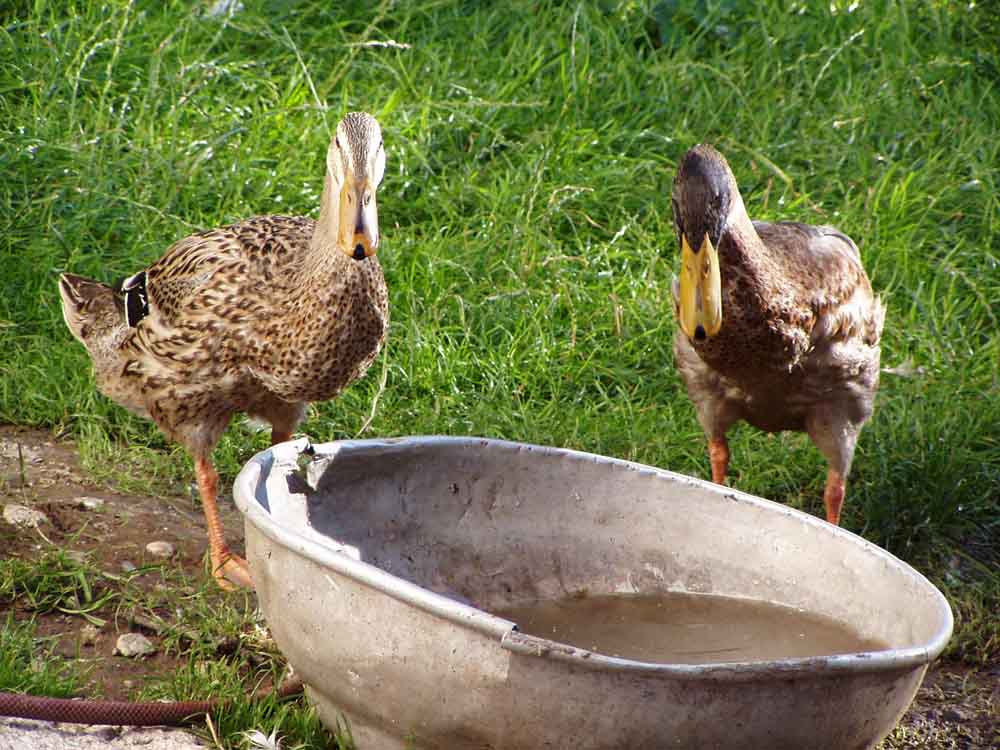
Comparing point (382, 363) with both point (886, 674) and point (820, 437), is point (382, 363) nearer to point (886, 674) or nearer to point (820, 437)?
point (820, 437)

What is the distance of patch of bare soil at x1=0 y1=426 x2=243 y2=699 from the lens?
3617 mm

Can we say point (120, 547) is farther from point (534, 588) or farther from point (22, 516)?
point (534, 588)

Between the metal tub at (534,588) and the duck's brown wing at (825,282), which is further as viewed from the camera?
the duck's brown wing at (825,282)

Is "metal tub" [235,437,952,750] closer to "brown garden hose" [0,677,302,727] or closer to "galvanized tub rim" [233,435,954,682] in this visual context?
"galvanized tub rim" [233,435,954,682]

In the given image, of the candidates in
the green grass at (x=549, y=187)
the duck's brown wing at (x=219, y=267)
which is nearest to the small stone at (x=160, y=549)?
the green grass at (x=549, y=187)

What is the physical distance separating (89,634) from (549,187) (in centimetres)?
287

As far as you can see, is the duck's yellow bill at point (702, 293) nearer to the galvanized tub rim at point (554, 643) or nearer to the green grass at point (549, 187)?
the galvanized tub rim at point (554, 643)

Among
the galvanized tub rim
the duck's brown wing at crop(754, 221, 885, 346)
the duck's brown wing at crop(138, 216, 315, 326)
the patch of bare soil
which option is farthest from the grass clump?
the duck's brown wing at crop(754, 221, 885, 346)

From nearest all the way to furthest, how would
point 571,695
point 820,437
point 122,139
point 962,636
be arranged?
point 571,695 → point 962,636 → point 820,437 → point 122,139

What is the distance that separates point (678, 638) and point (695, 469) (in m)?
1.66

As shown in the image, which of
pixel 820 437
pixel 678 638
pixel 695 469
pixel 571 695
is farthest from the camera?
pixel 695 469

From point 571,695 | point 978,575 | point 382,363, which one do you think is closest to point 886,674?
point 571,695

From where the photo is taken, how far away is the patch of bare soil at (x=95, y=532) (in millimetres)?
3617

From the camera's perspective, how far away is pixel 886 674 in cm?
263
